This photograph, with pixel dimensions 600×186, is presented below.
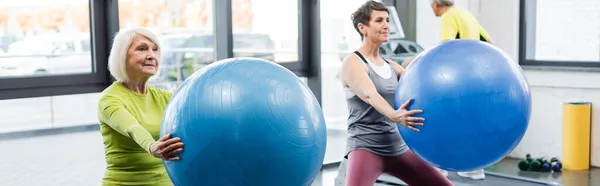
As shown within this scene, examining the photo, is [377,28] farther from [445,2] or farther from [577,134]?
[577,134]

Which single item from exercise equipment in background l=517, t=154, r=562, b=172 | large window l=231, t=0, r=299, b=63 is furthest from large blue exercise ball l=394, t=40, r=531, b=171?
exercise equipment in background l=517, t=154, r=562, b=172

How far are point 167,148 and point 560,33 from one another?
15.4 ft

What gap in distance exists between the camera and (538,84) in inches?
235

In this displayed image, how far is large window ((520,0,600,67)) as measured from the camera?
582 cm

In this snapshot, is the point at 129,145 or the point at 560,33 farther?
the point at 560,33

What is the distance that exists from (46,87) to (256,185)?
2.37 m

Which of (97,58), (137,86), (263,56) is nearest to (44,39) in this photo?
(97,58)

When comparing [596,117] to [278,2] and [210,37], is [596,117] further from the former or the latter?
[210,37]

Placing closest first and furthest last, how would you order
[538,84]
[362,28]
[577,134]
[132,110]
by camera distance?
[132,110], [362,28], [577,134], [538,84]

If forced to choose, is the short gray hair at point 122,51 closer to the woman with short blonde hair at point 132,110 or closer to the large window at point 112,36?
the woman with short blonde hair at point 132,110

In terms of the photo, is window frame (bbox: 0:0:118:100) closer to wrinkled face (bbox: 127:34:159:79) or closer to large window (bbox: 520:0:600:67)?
wrinkled face (bbox: 127:34:159:79)

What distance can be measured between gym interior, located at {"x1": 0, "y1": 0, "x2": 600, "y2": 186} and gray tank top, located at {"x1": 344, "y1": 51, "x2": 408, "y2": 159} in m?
1.42

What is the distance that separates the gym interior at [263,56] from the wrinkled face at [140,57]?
172 centimetres

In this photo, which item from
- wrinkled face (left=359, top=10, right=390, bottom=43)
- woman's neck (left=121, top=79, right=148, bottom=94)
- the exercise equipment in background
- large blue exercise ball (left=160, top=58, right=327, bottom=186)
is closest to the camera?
large blue exercise ball (left=160, top=58, right=327, bottom=186)
